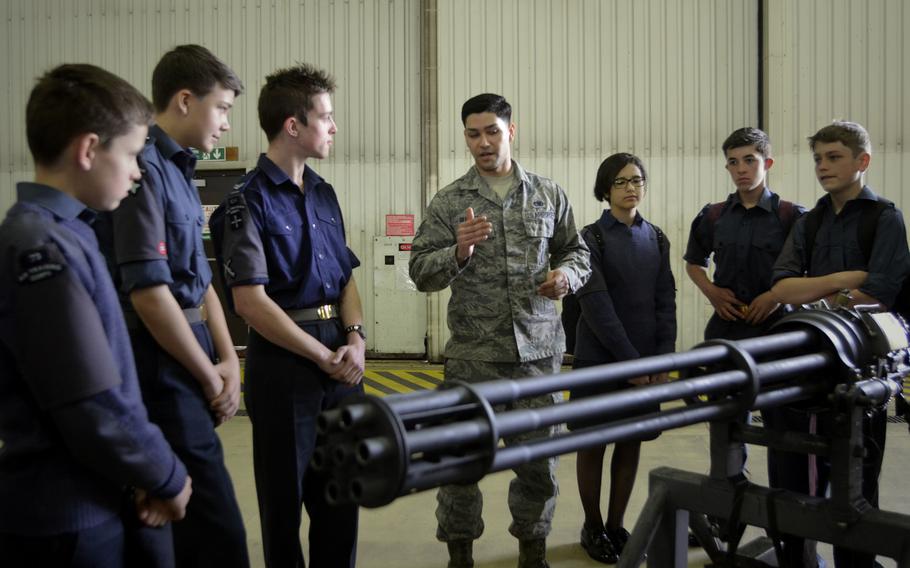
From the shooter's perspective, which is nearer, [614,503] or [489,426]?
[489,426]

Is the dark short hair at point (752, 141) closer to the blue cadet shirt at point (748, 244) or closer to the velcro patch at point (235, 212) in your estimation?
the blue cadet shirt at point (748, 244)

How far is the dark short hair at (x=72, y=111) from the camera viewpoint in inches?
49.5

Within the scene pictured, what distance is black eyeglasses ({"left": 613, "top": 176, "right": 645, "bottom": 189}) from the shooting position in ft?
9.27

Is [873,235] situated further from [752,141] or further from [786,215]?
[752,141]

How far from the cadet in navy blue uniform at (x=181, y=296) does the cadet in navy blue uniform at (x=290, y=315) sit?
0.60 feet

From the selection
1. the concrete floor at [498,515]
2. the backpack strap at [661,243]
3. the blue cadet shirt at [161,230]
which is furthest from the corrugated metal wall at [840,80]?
the blue cadet shirt at [161,230]

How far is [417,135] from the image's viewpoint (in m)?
7.14

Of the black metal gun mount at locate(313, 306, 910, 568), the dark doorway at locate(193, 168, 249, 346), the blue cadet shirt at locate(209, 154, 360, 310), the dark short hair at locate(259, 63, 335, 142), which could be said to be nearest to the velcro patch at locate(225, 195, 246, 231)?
the blue cadet shirt at locate(209, 154, 360, 310)

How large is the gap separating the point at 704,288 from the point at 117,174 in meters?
2.35

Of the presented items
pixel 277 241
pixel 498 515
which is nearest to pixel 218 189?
pixel 498 515

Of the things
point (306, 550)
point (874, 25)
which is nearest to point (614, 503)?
point (306, 550)

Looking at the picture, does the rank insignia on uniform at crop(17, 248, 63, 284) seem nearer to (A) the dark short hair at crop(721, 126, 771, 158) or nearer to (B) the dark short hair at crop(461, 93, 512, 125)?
(B) the dark short hair at crop(461, 93, 512, 125)

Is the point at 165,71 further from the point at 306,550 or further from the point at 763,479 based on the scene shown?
the point at 763,479

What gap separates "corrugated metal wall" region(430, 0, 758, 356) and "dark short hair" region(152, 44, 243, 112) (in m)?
5.18
